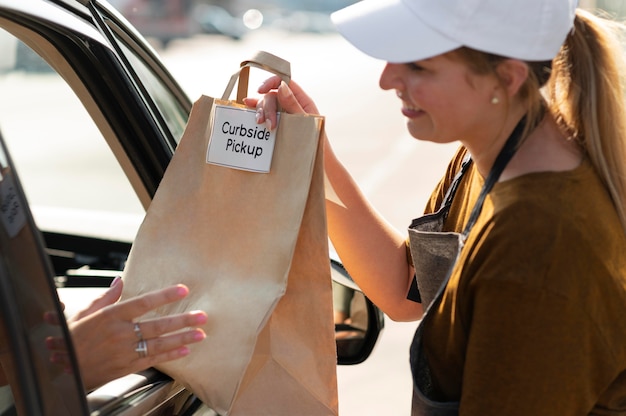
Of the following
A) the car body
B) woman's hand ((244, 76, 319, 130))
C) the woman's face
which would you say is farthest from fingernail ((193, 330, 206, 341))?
the woman's face

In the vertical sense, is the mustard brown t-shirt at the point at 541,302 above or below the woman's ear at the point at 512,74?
below

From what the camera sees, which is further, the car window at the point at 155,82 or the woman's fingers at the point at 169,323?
the car window at the point at 155,82

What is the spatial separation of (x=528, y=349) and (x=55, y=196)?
27.4 feet

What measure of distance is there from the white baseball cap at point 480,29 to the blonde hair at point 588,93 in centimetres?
7

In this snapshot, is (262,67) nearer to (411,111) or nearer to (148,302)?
(411,111)

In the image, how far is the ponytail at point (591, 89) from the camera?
1.66 meters

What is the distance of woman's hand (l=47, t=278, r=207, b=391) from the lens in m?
1.68

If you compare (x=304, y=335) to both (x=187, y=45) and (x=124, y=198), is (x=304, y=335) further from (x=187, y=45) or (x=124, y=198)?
(x=187, y=45)

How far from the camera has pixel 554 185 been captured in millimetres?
1525

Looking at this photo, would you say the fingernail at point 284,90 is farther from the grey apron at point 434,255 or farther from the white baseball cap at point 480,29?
the grey apron at point 434,255

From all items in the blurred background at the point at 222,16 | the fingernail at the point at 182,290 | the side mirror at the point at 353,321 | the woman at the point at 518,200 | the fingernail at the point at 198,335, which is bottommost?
the side mirror at the point at 353,321

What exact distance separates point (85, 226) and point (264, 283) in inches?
71.6

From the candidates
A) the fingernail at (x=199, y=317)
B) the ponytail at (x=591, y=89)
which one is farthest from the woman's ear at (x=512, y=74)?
the fingernail at (x=199, y=317)

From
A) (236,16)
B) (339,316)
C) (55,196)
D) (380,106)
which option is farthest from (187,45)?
(339,316)
